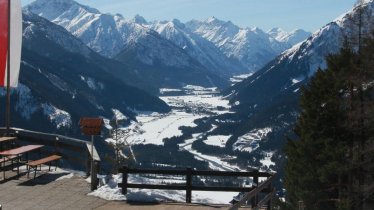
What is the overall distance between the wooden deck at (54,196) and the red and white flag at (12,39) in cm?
615

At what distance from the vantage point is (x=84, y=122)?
21.9 m

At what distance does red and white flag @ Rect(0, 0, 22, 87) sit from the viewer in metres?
28.6

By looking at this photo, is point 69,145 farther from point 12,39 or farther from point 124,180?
point 12,39

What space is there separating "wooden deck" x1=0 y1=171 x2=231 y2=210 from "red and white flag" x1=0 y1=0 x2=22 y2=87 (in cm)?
615

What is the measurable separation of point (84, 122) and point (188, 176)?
4.58 metres

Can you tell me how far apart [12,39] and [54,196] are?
1079 cm

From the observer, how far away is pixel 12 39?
94.5ft

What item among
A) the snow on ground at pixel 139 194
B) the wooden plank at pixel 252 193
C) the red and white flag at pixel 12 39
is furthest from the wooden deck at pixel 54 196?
the red and white flag at pixel 12 39

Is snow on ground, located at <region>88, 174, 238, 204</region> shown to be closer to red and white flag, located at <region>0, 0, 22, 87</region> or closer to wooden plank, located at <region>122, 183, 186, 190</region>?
wooden plank, located at <region>122, 183, 186, 190</region>

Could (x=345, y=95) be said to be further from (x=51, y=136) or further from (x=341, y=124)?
(x=51, y=136)

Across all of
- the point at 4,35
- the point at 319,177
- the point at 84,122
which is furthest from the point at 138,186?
the point at 319,177

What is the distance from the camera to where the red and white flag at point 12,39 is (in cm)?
2859

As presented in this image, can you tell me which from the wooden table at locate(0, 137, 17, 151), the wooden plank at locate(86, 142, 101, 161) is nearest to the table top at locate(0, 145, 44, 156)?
the wooden table at locate(0, 137, 17, 151)

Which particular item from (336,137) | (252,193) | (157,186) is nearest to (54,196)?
(157,186)
